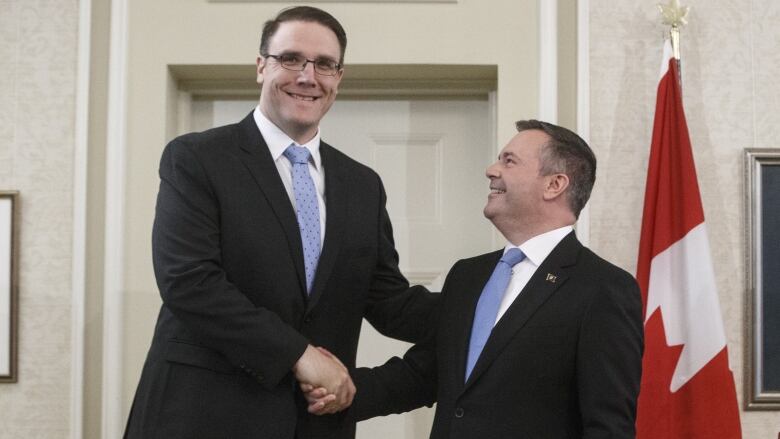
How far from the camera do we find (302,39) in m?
2.10

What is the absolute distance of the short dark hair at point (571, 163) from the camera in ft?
6.87

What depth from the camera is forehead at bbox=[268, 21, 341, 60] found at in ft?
Result: 6.89

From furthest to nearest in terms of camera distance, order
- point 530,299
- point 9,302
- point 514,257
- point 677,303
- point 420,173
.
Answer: point 420,173 < point 9,302 < point 677,303 < point 514,257 < point 530,299

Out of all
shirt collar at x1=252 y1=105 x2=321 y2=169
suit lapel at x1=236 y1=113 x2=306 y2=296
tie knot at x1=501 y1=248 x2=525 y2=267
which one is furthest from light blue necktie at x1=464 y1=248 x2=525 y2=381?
shirt collar at x1=252 y1=105 x2=321 y2=169

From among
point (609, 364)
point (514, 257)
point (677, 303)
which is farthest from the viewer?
point (677, 303)

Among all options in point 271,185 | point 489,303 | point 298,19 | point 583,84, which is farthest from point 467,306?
point 583,84

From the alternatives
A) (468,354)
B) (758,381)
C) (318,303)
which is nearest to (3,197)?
(318,303)

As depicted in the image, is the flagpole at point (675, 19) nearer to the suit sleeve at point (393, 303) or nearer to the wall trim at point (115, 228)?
the suit sleeve at point (393, 303)

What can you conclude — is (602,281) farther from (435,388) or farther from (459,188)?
(459,188)

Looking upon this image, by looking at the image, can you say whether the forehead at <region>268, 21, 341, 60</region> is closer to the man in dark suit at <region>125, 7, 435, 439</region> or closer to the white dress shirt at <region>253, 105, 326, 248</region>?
the man in dark suit at <region>125, 7, 435, 439</region>

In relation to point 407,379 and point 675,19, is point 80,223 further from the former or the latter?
point 675,19

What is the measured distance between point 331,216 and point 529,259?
445 mm

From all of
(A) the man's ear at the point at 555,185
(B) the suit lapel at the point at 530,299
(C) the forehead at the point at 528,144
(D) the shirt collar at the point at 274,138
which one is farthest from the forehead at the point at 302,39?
(B) the suit lapel at the point at 530,299

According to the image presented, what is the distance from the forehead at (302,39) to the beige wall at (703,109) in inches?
54.3
